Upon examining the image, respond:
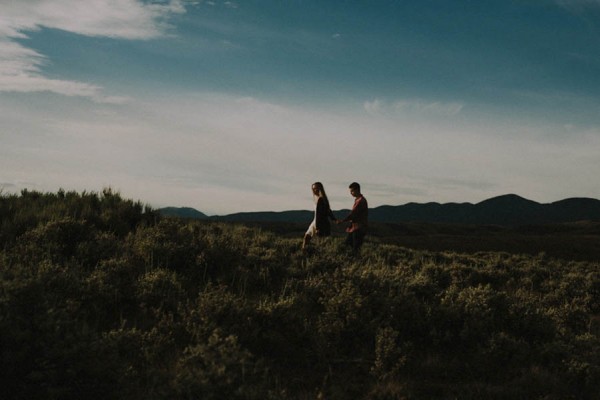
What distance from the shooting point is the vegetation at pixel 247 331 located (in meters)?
5.18

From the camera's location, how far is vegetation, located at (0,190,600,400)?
17.0 feet

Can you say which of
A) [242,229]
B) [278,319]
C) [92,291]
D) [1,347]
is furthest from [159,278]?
[242,229]

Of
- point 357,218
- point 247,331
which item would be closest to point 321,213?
point 357,218

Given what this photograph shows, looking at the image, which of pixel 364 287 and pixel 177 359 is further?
pixel 364 287

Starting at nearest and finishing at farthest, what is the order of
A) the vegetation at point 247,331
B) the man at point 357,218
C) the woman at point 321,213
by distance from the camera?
1. the vegetation at point 247,331
2. the man at point 357,218
3. the woman at point 321,213

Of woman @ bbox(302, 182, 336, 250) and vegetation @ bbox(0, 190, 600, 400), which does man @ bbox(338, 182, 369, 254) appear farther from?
vegetation @ bbox(0, 190, 600, 400)

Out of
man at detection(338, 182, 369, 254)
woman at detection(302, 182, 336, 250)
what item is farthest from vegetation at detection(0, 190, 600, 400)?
woman at detection(302, 182, 336, 250)

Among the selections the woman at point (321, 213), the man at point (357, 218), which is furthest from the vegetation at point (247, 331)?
the woman at point (321, 213)

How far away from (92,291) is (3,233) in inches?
176

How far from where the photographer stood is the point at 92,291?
25.1 ft

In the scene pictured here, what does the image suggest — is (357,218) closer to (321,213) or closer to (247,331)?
(321,213)

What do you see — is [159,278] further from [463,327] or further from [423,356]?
[463,327]

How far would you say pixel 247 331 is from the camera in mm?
6863

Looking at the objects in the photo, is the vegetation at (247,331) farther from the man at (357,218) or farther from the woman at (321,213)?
the woman at (321,213)
